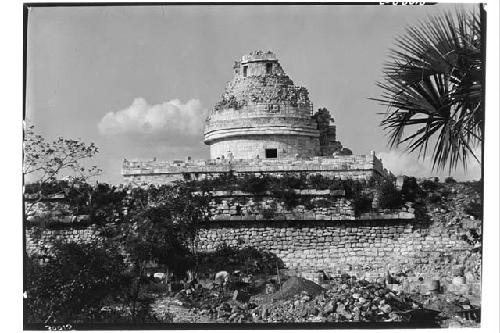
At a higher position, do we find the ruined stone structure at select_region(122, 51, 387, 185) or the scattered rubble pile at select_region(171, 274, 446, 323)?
the ruined stone structure at select_region(122, 51, 387, 185)

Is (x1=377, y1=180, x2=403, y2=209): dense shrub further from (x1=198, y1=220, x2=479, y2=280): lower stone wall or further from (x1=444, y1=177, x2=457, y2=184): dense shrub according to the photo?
(x1=444, y1=177, x2=457, y2=184): dense shrub

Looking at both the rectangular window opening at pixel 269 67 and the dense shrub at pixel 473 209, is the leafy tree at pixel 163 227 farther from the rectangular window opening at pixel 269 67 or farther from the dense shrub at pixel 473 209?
the dense shrub at pixel 473 209

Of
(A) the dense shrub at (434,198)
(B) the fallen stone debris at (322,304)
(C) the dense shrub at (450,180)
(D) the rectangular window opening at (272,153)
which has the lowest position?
(B) the fallen stone debris at (322,304)

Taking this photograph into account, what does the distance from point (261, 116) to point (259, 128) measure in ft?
0.92

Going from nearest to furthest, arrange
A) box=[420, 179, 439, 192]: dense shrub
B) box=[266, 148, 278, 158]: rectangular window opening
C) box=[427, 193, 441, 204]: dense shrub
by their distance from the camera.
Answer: box=[427, 193, 441, 204]: dense shrub
box=[420, 179, 439, 192]: dense shrub
box=[266, 148, 278, 158]: rectangular window opening

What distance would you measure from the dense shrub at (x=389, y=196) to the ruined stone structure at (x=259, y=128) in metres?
0.87

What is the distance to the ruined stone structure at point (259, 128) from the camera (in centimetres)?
1795

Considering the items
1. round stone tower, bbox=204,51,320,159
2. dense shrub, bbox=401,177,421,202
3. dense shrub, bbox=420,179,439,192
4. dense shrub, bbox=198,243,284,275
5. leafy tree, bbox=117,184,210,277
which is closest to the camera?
leafy tree, bbox=117,184,210,277

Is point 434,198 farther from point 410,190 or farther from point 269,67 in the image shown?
point 269,67

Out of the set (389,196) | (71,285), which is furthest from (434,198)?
(71,285)

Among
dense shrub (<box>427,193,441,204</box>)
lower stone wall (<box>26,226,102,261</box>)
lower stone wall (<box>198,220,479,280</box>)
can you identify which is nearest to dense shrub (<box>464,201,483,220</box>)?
lower stone wall (<box>198,220,479,280</box>)

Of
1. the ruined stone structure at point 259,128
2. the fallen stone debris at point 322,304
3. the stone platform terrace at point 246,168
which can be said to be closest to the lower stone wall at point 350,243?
the fallen stone debris at point 322,304

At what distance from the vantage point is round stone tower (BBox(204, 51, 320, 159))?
1841 centimetres

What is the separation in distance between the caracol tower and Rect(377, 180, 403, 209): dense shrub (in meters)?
2.29
